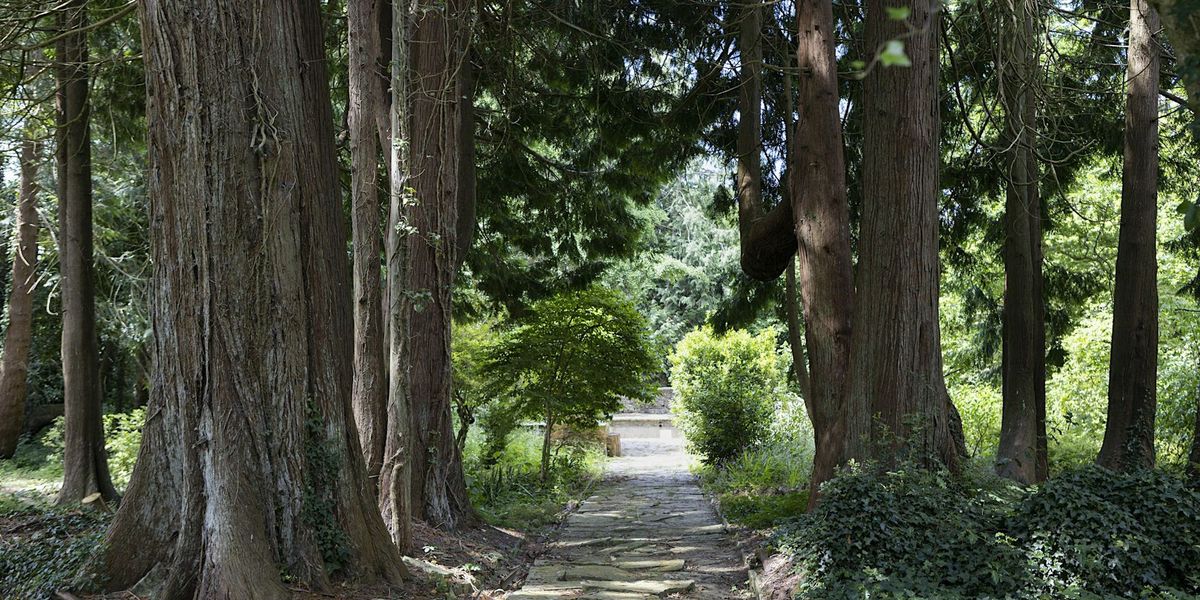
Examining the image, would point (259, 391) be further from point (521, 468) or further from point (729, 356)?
point (729, 356)

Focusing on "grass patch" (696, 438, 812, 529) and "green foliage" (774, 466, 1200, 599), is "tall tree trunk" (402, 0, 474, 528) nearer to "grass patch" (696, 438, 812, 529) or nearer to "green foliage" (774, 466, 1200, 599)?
"grass patch" (696, 438, 812, 529)

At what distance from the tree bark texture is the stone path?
330 cm

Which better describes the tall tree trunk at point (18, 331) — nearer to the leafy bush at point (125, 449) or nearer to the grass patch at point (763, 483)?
the leafy bush at point (125, 449)

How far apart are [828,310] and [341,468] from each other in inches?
200

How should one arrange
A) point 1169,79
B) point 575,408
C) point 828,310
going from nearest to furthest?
point 828,310, point 1169,79, point 575,408

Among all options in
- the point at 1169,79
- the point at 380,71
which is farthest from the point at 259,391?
the point at 1169,79

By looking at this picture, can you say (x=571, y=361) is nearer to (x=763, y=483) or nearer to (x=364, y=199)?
(x=763, y=483)

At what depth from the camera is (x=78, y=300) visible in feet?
34.0

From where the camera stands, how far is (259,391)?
18.7ft

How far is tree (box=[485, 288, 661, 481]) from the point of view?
15.3 m

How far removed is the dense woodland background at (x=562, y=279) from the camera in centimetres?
556

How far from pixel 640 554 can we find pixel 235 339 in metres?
5.09

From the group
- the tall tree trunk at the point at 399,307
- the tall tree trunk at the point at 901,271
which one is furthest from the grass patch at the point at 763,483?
the tall tree trunk at the point at 399,307

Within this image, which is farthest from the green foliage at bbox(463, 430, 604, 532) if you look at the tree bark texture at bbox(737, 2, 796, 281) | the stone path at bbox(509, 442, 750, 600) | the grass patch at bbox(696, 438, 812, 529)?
the tree bark texture at bbox(737, 2, 796, 281)
